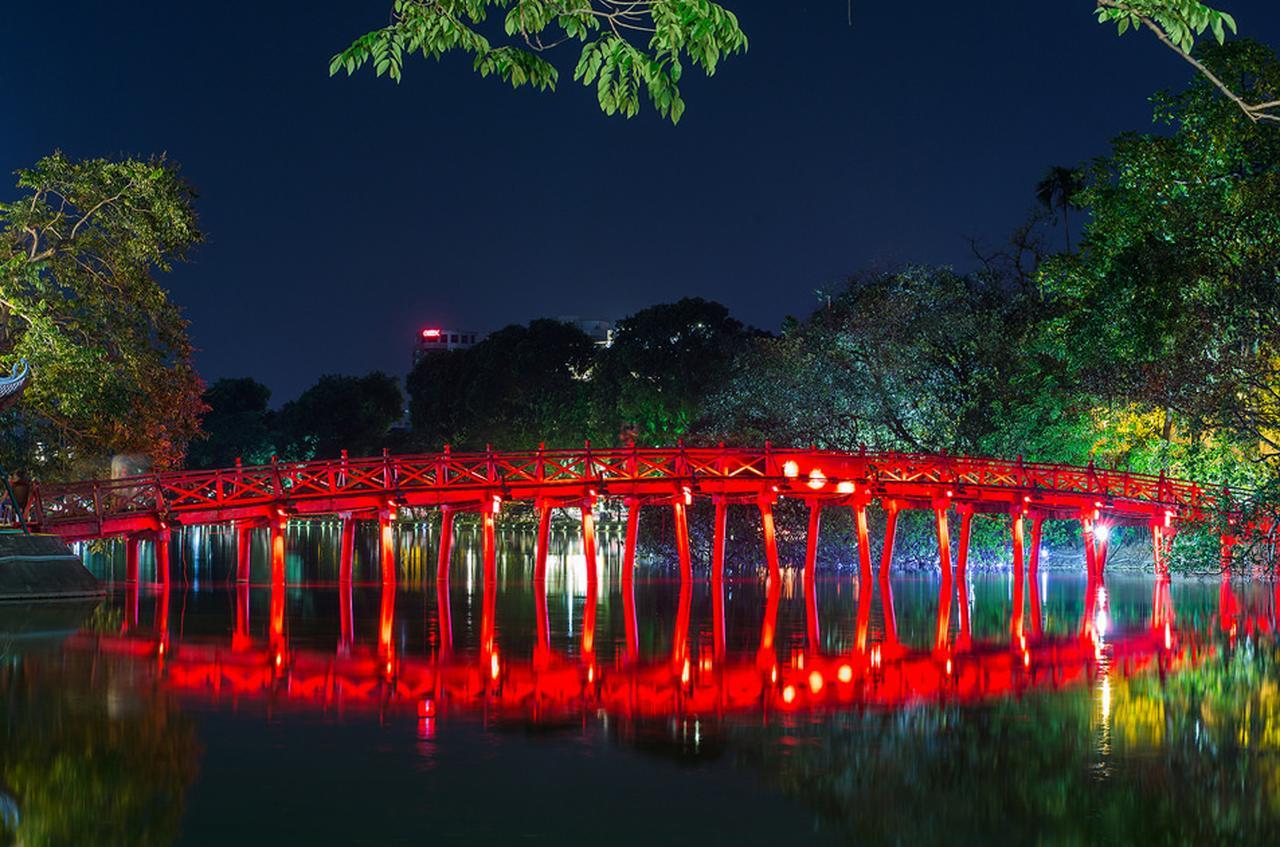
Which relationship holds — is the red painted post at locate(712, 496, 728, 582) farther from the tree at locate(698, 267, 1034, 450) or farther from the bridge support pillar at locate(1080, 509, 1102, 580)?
the tree at locate(698, 267, 1034, 450)

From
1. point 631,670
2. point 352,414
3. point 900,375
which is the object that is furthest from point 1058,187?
point 352,414

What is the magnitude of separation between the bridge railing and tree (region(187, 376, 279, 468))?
89.6 metres

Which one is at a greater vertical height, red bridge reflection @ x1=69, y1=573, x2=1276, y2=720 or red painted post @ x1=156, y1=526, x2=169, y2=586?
red painted post @ x1=156, y1=526, x2=169, y2=586

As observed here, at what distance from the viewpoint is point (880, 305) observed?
53.2 m

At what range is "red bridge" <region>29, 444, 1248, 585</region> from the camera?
35.9m

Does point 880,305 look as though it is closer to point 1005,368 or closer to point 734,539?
point 1005,368

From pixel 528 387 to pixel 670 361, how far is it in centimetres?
1593

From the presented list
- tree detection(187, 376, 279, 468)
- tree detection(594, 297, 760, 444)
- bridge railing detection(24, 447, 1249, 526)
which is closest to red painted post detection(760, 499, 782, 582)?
bridge railing detection(24, 447, 1249, 526)

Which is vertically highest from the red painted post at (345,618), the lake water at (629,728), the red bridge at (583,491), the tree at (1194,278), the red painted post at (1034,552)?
the tree at (1194,278)

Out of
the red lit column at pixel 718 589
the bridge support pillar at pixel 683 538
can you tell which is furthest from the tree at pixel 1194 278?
the bridge support pillar at pixel 683 538

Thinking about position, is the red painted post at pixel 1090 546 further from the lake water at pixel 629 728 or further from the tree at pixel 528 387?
the tree at pixel 528 387

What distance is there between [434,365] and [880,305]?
57.6m

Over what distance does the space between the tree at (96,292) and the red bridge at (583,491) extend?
74.2 inches

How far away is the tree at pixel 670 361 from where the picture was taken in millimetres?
78562
